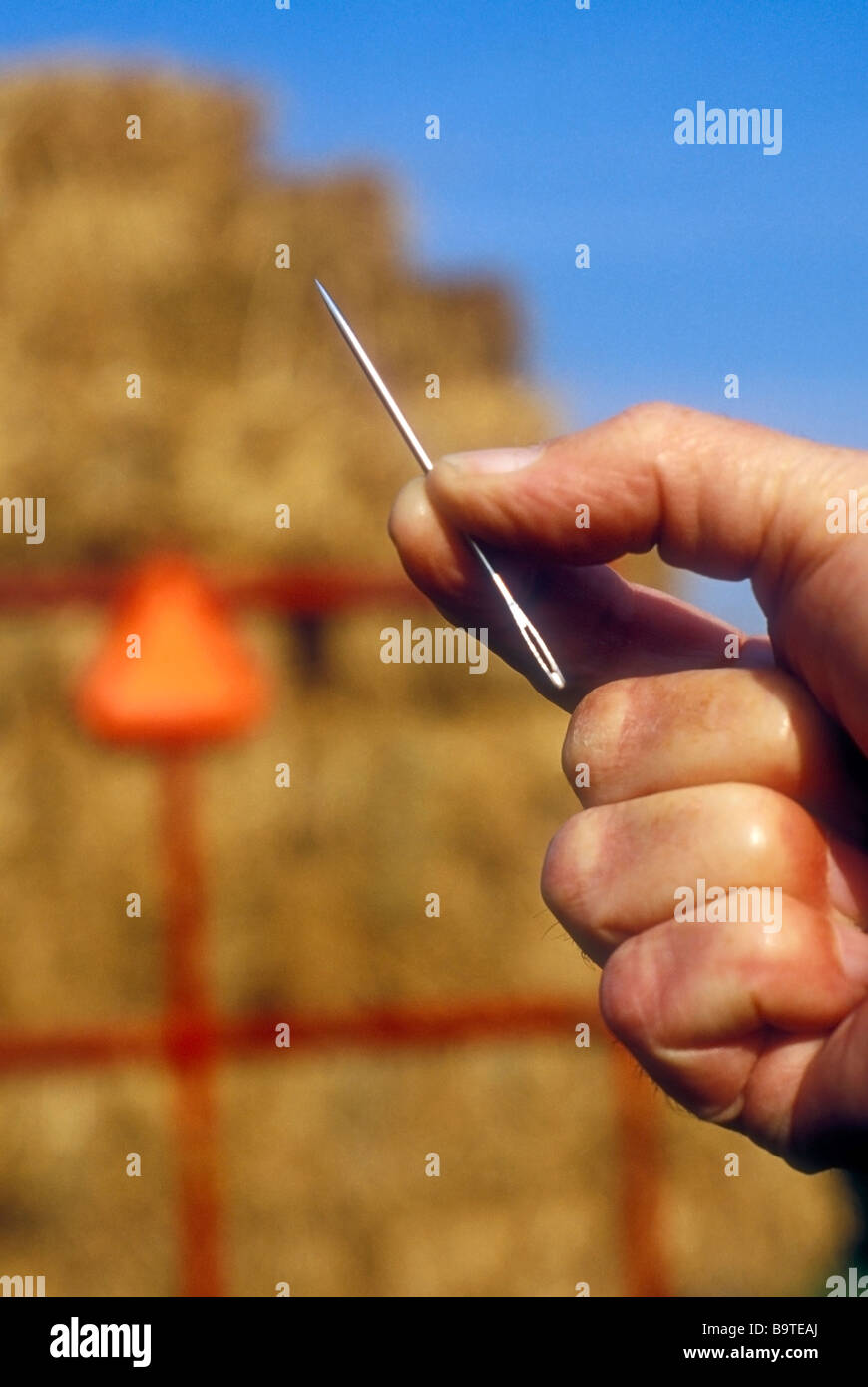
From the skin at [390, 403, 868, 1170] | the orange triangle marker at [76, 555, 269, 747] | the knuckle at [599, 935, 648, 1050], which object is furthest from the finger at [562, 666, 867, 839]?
the orange triangle marker at [76, 555, 269, 747]

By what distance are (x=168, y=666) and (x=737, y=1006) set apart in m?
1.52

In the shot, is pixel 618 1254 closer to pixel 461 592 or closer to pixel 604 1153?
pixel 604 1153

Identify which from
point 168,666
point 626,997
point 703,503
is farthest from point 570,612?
point 168,666

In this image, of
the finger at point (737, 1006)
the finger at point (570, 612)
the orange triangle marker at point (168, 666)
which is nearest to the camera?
the finger at point (737, 1006)

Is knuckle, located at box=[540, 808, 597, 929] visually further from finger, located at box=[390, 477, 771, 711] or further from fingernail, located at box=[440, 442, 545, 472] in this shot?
fingernail, located at box=[440, 442, 545, 472]

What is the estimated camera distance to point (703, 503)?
102 centimetres

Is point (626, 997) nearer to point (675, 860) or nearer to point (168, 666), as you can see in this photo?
point (675, 860)

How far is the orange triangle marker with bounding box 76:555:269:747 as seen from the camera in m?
2.27

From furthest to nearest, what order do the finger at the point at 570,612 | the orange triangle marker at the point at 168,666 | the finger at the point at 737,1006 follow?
the orange triangle marker at the point at 168,666, the finger at the point at 570,612, the finger at the point at 737,1006

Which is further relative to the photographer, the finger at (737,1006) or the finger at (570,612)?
the finger at (570,612)

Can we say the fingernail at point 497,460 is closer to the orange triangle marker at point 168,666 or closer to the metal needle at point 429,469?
the metal needle at point 429,469

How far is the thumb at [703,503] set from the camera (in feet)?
3.23

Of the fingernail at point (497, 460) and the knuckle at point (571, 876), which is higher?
the fingernail at point (497, 460)

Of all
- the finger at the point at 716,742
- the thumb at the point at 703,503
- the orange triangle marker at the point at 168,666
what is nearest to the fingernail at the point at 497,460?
the thumb at the point at 703,503
